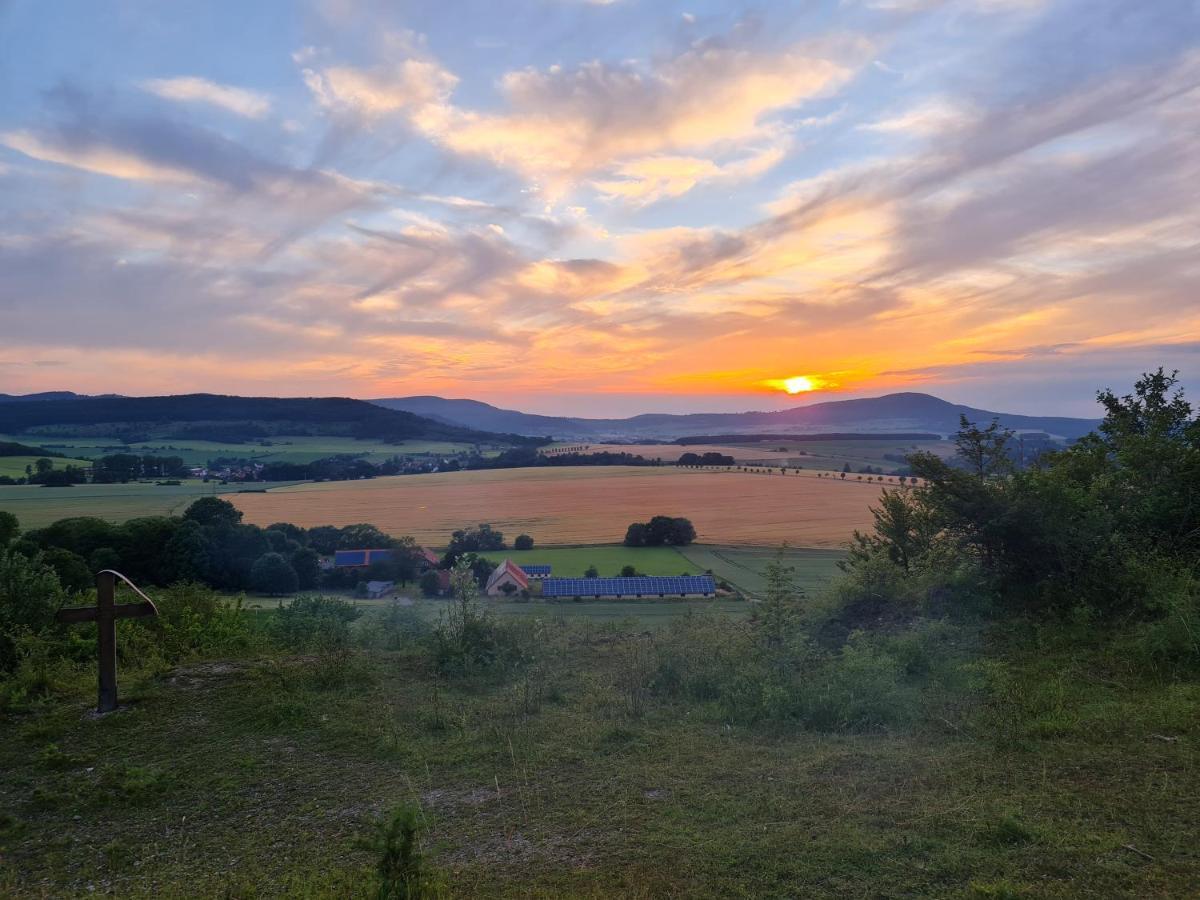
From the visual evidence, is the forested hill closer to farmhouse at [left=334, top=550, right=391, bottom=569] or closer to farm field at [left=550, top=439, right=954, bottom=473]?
farm field at [left=550, top=439, right=954, bottom=473]

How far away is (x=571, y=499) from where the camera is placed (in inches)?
1287

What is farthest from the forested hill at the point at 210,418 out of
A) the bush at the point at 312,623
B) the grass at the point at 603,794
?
the grass at the point at 603,794

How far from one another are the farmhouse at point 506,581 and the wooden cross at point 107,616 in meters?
8.31

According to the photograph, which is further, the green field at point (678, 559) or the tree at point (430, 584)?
the green field at point (678, 559)

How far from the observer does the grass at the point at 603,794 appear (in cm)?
372

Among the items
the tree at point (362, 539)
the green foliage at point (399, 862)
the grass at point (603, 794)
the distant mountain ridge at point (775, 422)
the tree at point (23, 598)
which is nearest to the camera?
the green foliage at point (399, 862)

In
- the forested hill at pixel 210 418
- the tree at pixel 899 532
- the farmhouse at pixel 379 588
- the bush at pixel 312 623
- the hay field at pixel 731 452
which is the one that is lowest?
the farmhouse at pixel 379 588

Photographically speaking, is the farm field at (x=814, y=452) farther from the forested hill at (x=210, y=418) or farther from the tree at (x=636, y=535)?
the forested hill at (x=210, y=418)

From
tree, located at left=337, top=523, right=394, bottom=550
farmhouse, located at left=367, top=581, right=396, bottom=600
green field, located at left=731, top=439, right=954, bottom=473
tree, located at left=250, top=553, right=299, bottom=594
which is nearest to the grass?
farmhouse, located at left=367, top=581, right=396, bottom=600

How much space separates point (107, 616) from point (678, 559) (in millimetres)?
16562

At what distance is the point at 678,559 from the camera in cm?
2133

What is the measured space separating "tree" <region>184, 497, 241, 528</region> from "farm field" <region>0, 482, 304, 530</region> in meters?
1.35

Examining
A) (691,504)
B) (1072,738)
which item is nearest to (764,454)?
(691,504)

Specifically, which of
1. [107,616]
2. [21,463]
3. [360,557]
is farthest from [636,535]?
[21,463]
